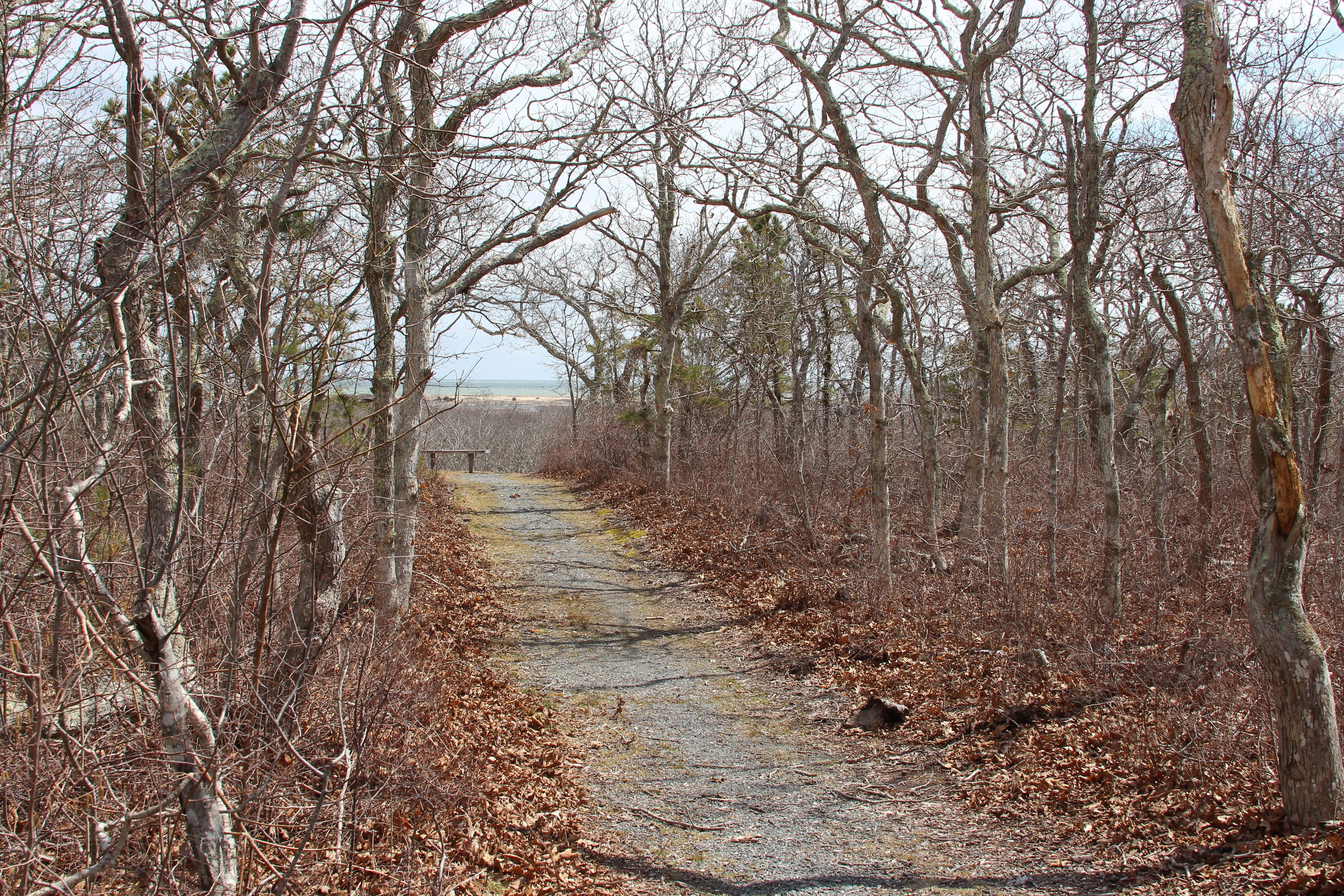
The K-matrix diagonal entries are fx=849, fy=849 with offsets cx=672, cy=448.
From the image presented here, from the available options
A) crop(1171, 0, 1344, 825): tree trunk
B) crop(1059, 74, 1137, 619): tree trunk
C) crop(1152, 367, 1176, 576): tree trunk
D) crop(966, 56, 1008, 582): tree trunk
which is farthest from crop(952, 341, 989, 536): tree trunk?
crop(1171, 0, 1344, 825): tree trunk

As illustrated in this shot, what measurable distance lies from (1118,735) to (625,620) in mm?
5565

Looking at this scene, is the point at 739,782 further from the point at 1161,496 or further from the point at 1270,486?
the point at 1161,496

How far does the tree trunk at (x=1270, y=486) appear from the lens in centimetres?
402

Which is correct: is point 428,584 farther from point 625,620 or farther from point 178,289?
point 178,289

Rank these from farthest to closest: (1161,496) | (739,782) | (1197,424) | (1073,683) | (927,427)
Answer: (927,427)
(1197,424)
(1161,496)
(1073,683)
(739,782)

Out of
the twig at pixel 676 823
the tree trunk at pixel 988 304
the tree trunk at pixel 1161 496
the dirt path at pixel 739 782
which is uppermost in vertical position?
the tree trunk at pixel 988 304

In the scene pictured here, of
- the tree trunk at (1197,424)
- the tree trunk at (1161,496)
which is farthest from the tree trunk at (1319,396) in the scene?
the tree trunk at (1161,496)

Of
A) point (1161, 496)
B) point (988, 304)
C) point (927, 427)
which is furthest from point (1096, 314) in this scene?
point (927, 427)

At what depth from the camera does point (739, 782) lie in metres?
5.80

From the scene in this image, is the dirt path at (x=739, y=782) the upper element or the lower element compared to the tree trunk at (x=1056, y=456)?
lower

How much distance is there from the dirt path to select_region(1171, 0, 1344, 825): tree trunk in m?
1.13

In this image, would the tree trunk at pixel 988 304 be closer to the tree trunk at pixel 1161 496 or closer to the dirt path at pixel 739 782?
the tree trunk at pixel 1161 496

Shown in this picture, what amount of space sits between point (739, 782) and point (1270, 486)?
363 centimetres

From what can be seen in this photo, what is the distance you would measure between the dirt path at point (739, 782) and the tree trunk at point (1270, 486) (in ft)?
3.71
